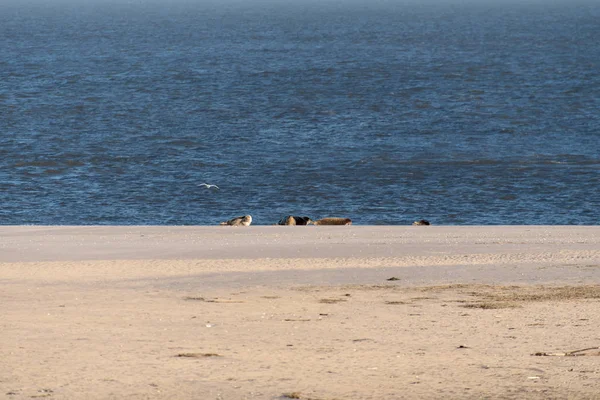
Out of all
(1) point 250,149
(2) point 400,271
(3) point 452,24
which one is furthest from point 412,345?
(3) point 452,24

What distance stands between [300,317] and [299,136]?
28.9 m

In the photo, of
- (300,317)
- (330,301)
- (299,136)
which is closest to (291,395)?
(300,317)

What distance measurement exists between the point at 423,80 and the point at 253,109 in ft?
51.7

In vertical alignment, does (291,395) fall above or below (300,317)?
above

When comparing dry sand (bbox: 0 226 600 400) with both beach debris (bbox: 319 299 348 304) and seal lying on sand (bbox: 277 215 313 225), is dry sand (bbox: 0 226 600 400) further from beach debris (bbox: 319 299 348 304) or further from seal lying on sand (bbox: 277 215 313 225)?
seal lying on sand (bbox: 277 215 313 225)

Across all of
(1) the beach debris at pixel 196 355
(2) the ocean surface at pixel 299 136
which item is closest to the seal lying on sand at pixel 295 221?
(2) the ocean surface at pixel 299 136

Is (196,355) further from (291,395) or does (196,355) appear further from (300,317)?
(300,317)

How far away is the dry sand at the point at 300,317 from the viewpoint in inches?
397

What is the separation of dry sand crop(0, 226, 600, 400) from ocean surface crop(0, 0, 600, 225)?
916cm

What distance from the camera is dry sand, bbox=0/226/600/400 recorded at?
10.1 metres

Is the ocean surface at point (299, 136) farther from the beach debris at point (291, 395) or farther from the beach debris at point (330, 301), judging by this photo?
the beach debris at point (291, 395)

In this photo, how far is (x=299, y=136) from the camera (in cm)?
4153

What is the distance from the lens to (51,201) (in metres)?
29.7

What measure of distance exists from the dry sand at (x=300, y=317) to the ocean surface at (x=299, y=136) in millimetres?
9163
